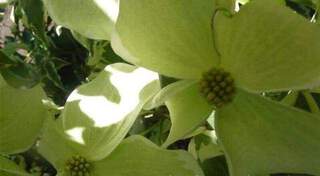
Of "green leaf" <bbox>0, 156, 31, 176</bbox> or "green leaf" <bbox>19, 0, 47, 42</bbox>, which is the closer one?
"green leaf" <bbox>0, 156, 31, 176</bbox>

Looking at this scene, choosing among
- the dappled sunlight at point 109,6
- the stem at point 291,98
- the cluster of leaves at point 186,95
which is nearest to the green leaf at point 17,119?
the cluster of leaves at point 186,95

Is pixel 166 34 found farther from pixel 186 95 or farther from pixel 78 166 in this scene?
pixel 78 166

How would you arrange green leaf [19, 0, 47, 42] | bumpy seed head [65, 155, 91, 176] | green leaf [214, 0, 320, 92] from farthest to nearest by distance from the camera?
green leaf [19, 0, 47, 42] → bumpy seed head [65, 155, 91, 176] → green leaf [214, 0, 320, 92]

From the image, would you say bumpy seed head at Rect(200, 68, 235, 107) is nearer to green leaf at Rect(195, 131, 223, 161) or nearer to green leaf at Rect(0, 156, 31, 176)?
green leaf at Rect(195, 131, 223, 161)

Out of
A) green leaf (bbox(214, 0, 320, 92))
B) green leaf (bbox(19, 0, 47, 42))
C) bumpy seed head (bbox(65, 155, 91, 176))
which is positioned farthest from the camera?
green leaf (bbox(19, 0, 47, 42))

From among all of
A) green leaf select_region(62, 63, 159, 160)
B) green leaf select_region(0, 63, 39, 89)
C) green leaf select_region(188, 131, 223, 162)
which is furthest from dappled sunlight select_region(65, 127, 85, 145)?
green leaf select_region(0, 63, 39, 89)

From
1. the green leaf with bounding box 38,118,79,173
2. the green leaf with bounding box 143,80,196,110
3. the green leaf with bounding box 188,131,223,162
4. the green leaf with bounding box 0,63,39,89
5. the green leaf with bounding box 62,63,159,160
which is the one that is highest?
the green leaf with bounding box 143,80,196,110

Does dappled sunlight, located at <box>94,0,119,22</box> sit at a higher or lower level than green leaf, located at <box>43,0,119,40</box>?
higher
